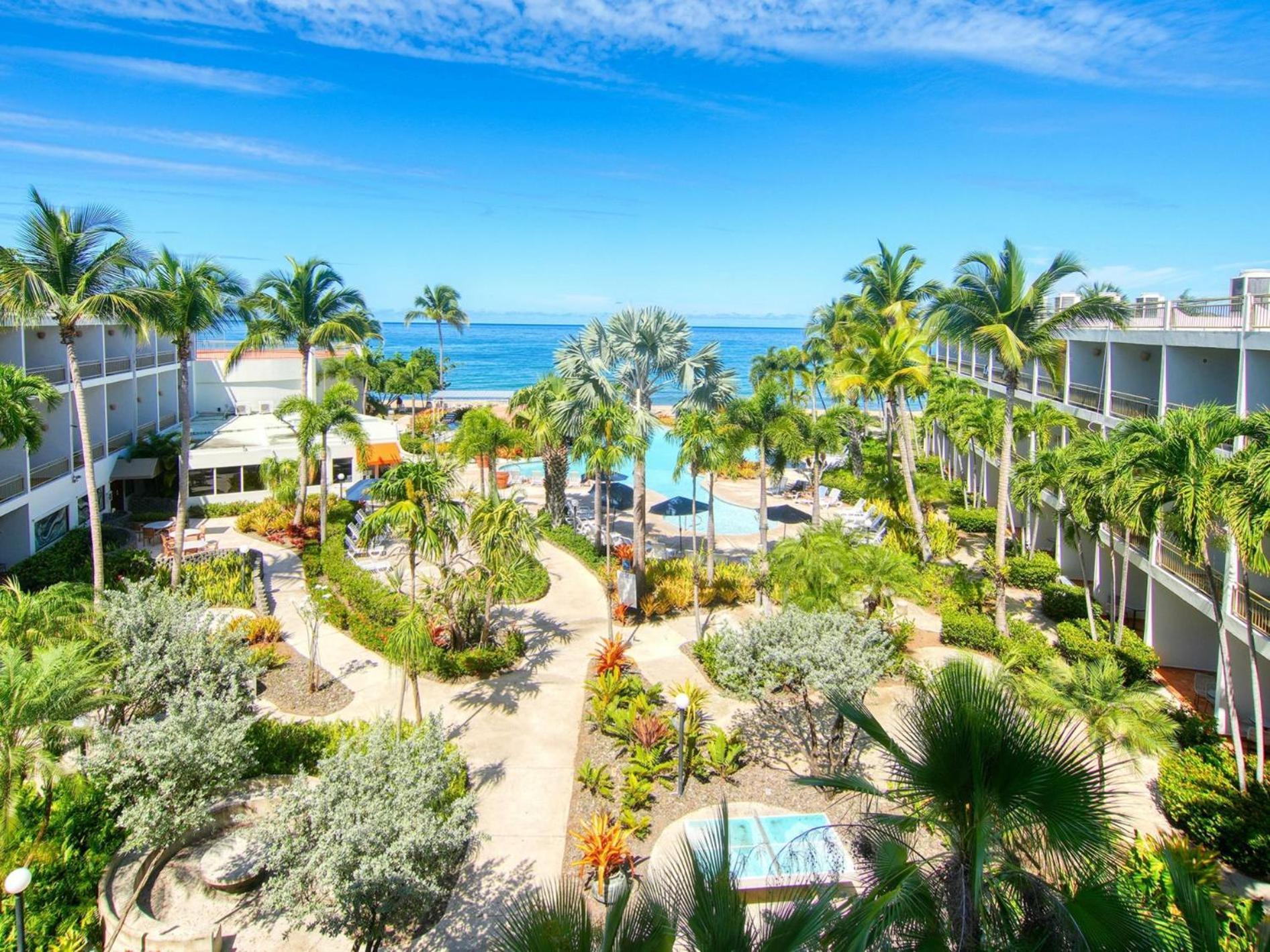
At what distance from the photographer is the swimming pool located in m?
30.1

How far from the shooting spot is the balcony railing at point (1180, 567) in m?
16.2

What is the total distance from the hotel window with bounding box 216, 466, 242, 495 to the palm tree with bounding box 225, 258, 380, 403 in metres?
4.56

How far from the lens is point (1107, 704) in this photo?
11.2m

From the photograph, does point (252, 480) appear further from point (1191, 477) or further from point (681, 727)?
point (1191, 477)

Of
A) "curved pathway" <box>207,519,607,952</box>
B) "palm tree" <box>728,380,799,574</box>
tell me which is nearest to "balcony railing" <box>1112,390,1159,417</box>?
"palm tree" <box>728,380,799,574</box>

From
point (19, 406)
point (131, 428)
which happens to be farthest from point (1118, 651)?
point (131, 428)

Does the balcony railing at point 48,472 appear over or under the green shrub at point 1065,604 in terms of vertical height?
over

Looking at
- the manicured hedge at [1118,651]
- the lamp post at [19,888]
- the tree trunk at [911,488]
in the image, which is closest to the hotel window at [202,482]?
the lamp post at [19,888]

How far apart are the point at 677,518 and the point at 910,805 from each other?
2534 cm

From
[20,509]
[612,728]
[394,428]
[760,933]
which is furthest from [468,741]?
[394,428]

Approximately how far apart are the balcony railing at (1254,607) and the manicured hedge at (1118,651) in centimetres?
276

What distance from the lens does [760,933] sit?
213 inches

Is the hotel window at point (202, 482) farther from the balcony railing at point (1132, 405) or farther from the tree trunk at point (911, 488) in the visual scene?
the balcony railing at point (1132, 405)

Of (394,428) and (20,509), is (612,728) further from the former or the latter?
(394,428)
